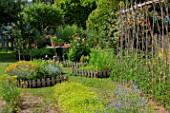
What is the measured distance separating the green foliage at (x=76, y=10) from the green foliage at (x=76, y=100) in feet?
67.4

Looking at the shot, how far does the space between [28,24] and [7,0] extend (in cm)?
218

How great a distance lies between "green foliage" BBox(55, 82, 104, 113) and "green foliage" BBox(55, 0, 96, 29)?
67.4 ft

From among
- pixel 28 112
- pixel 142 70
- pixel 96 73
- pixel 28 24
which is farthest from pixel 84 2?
pixel 28 112

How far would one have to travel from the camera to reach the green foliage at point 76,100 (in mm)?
5438

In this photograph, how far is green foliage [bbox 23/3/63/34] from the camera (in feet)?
70.7

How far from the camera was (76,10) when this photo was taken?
1094 inches

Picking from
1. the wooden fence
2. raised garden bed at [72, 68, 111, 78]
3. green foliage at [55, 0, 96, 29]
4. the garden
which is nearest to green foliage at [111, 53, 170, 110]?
the garden

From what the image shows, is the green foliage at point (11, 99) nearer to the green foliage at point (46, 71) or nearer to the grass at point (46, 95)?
the grass at point (46, 95)

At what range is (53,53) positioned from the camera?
1625cm

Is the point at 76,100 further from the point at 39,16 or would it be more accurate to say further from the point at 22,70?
the point at 39,16

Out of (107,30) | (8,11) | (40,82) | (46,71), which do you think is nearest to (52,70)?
(46,71)

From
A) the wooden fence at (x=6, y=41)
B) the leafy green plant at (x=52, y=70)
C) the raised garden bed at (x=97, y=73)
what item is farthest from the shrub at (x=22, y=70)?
the wooden fence at (x=6, y=41)

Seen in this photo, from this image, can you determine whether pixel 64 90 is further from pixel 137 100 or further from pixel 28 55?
pixel 28 55

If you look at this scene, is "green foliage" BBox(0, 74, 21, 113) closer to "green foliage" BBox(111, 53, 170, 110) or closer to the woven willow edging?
the woven willow edging
